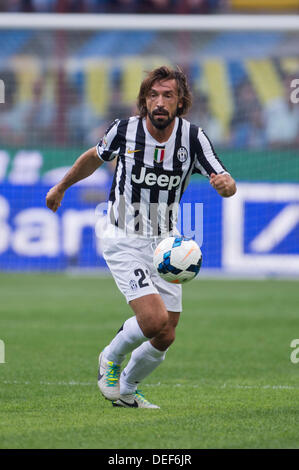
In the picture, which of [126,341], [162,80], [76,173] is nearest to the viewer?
[126,341]

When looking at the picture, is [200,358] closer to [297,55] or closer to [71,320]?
[71,320]

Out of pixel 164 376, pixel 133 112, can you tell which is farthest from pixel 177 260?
pixel 133 112

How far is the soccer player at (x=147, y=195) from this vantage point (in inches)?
241

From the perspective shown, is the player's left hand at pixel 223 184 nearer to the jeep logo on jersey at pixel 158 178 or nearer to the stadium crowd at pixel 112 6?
the jeep logo on jersey at pixel 158 178

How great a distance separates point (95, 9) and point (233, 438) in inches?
742

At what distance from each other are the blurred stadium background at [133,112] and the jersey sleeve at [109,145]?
10.3 metres

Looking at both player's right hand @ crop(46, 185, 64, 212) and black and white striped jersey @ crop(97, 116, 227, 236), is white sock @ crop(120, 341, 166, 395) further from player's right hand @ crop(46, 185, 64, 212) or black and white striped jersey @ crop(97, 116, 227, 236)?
player's right hand @ crop(46, 185, 64, 212)

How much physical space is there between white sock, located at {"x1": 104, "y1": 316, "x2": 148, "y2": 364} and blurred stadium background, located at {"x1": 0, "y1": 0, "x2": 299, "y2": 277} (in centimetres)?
1052

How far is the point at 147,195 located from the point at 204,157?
47cm

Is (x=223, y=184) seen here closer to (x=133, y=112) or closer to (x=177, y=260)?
(x=177, y=260)

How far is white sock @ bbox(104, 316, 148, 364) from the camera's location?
5.98 meters

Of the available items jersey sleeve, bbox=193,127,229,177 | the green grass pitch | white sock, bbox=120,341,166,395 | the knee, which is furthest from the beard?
the green grass pitch

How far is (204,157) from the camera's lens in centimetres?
618

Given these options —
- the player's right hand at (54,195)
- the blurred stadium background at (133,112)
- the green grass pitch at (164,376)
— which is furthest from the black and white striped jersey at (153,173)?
the blurred stadium background at (133,112)
